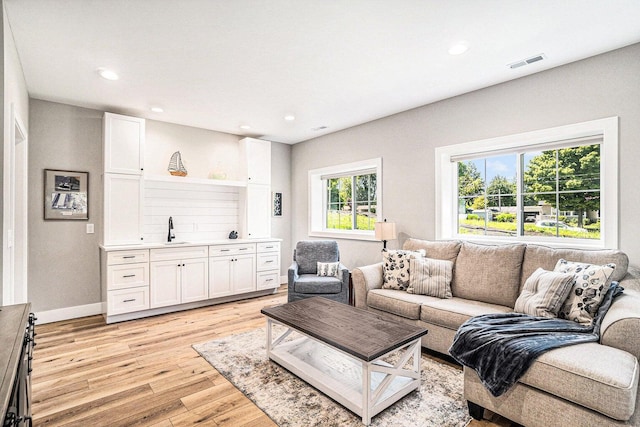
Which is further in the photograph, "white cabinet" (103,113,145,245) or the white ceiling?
"white cabinet" (103,113,145,245)

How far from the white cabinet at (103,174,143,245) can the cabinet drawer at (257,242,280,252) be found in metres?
1.67

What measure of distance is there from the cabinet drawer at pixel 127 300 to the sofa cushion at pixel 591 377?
13.0 feet

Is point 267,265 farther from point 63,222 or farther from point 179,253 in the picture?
point 63,222

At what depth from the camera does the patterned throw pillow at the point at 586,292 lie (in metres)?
2.22

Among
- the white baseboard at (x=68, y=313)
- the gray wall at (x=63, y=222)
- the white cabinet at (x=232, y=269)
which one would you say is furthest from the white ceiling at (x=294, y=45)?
the white baseboard at (x=68, y=313)

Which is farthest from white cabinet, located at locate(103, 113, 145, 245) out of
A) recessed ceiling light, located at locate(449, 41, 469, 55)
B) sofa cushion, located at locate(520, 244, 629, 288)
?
sofa cushion, located at locate(520, 244, 629, 288)

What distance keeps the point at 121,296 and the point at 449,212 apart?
13.3ft

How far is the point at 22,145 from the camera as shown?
10.8 ft

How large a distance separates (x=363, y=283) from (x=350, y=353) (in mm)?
1460

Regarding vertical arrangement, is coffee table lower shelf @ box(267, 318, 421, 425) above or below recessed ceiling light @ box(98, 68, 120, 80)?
below

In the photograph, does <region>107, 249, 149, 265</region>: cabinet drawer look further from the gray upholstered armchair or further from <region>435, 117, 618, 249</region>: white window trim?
<region>435, 117, 618, 249</region>: white window trim

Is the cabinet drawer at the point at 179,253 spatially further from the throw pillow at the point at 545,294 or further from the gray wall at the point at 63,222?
the throw pillow at the point at 545,294

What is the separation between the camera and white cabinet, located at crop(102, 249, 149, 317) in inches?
150

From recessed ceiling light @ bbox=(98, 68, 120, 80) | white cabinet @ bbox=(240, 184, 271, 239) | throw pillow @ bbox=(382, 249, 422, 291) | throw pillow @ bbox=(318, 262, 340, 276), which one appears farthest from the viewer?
white cabinet @ bbox=(240, 184, 271, 239)
